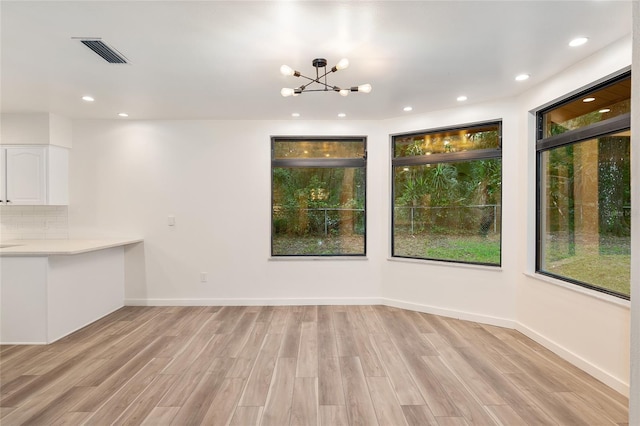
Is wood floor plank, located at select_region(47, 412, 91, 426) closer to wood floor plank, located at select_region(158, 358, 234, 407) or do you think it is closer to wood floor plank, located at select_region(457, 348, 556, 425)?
wood floor plank, located at select_region(158, 358, 234, 407)

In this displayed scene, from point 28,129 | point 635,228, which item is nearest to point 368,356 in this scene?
point 635,228

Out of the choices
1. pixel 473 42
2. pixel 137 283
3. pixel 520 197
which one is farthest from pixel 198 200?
pixel 520 197

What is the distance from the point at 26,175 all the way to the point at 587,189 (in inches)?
249

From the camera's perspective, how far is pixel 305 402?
2.28 meters

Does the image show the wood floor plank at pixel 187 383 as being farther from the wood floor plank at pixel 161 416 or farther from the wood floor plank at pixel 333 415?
the wood floor plank at pixel 333 415

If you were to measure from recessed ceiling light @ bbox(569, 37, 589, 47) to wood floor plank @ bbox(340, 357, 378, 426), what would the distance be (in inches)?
119

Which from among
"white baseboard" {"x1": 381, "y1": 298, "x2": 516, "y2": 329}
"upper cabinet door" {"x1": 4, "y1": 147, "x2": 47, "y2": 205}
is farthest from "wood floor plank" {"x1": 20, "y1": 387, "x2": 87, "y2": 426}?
"white baseboard" {"x1": 381, "y1": 298, "x2": 516, "y2": 329}

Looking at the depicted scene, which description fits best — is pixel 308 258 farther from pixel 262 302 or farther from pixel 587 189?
pixel 587 189

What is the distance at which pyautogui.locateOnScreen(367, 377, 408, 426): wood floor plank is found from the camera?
2.08 metres

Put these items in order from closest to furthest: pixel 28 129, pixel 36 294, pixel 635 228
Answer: pixel 635 228
pixel 36 294
pixel 28 129

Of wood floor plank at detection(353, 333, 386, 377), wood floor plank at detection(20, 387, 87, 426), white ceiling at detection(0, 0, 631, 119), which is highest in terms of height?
white ceiling at detection(0, 0, 631, 119)

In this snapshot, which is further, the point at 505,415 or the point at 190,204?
the point at 190,204

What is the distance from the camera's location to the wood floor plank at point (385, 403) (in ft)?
6.83

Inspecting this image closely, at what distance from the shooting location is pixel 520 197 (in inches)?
144
